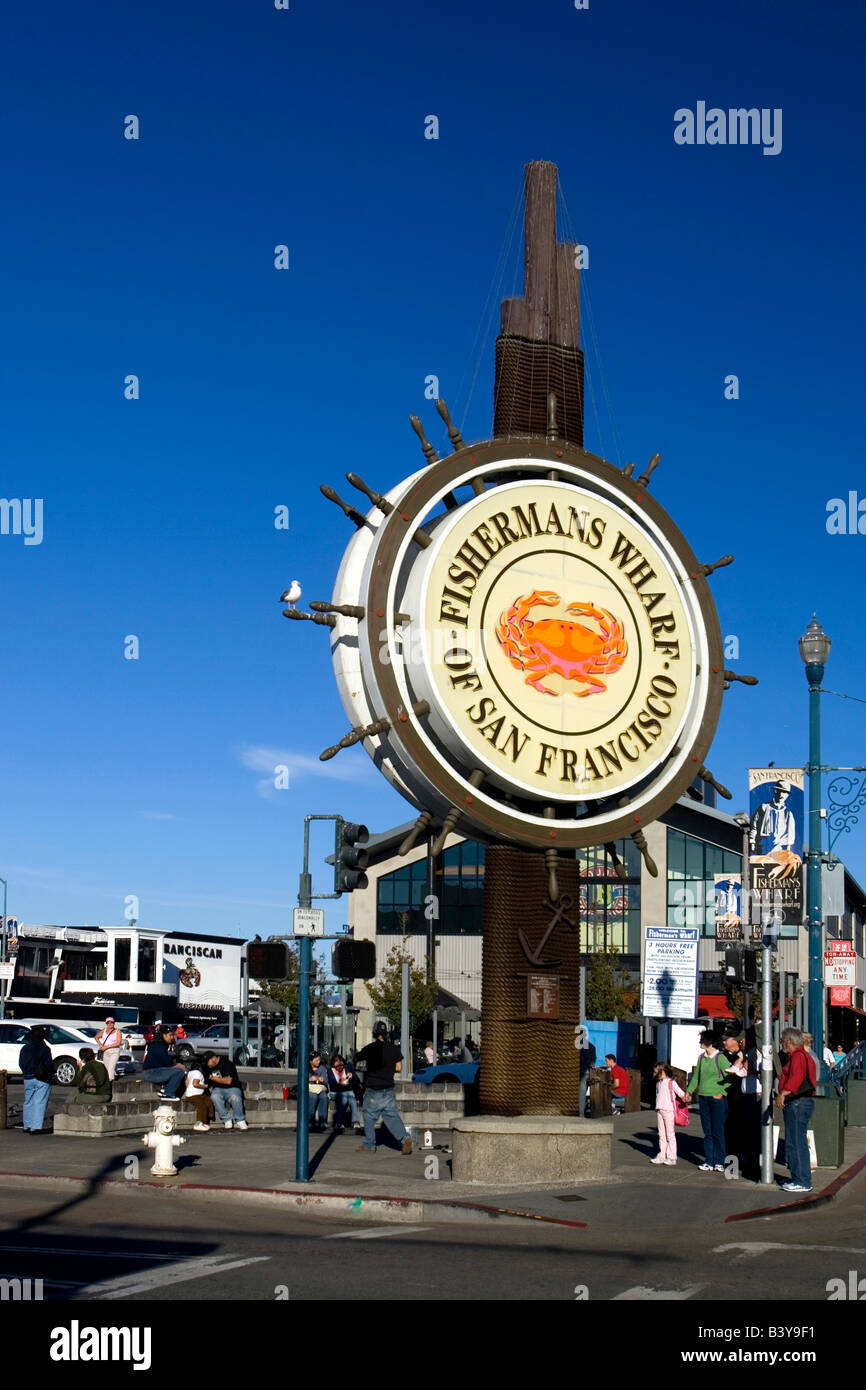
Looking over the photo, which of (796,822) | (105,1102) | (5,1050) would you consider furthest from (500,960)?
(5,1050)

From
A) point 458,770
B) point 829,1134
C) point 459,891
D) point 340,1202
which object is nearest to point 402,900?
point 459,891

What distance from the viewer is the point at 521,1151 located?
18.2 metres

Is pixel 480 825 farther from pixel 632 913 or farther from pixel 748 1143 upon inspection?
pixel 632 913

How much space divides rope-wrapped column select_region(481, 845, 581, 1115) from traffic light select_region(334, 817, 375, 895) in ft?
8.52

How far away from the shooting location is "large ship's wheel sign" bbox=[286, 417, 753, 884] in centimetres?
1888

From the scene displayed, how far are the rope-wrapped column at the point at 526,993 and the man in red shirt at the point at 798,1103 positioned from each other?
2.64 meters

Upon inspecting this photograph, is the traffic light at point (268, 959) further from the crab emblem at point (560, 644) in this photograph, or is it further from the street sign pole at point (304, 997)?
the crab emblem at point (560, 644)

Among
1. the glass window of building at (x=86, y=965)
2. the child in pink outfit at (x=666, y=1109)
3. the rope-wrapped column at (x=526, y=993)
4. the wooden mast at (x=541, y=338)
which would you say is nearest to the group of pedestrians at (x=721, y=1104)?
the child in pink outfit at (x=666, y=1109)

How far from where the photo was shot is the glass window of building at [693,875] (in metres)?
72.6

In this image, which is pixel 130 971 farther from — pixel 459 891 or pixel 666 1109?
pixel 666 1109

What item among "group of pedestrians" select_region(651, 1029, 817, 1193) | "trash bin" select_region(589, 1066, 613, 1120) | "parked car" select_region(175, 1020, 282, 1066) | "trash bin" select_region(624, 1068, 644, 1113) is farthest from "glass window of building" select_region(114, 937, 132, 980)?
"group of pedestrians" select_region(651, 1029, 817, 1193)

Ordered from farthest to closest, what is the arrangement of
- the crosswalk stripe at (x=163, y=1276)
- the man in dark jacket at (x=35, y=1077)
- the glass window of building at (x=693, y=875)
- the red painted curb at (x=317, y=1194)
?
the glass window of building at (x=693, y=875), the man in dark jacket at (x=35, y=1077), the red painted curb at (x=317, y=1194), the crosswalk stripe at (x=163, y=1276)

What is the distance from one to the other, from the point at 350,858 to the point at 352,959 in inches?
49.1
